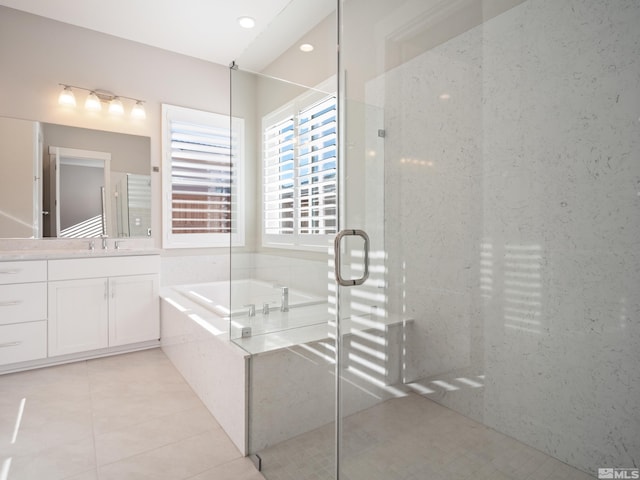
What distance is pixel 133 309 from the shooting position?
10.2ft

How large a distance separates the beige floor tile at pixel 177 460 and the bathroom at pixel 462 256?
8cm

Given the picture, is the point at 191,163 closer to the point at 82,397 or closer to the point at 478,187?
the point at 82,397

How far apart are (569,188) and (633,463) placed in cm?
49

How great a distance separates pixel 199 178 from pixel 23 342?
2.00 metres

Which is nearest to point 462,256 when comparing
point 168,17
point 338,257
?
→ point 338,257

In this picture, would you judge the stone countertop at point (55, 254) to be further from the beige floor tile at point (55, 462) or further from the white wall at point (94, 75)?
the beige floor tile at point (55, 462)

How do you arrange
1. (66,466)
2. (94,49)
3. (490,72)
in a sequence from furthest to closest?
(94,49), (66,466), (490,72)

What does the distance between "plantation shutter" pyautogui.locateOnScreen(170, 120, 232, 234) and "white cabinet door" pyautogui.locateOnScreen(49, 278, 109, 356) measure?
39.2 inches

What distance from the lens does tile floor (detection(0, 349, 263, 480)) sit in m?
1.59

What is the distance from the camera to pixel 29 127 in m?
3.05

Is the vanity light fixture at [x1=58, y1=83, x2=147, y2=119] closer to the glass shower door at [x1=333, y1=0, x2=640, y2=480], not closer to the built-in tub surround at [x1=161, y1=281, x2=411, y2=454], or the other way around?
the built-in tub surround at [x1=161, y1=281, x2=411, y2=454]

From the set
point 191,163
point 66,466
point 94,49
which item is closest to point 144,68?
point 94,49

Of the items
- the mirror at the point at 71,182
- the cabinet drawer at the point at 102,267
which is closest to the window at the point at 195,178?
the mirror at the point at 71,182

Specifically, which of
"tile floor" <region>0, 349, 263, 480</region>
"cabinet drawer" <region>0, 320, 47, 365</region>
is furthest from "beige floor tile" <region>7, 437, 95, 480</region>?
"cabinet drawer" <region>0, 320, 47, 365</region>
